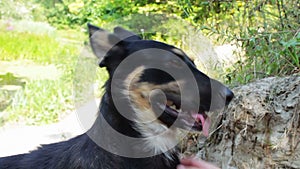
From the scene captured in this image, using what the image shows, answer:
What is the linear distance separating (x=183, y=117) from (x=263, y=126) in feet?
2.81

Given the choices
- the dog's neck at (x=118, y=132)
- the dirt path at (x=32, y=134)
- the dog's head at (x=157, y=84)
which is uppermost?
the dog's head at (x=157, y=84)

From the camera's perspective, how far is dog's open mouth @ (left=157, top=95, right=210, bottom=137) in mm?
3260

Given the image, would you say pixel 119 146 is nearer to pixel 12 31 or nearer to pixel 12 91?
pixel 12 91

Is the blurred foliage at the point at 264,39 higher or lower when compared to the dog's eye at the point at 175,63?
higher

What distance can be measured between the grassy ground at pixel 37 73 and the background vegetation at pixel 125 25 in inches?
0.7

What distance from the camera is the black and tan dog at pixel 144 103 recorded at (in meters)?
3.11

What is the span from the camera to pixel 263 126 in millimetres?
3770

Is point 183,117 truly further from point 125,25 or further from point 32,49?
point 32,49

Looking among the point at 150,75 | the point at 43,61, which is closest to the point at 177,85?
the point at 150,75

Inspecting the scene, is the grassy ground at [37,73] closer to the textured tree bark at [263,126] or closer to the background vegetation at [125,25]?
the background vegetation at [125,25]

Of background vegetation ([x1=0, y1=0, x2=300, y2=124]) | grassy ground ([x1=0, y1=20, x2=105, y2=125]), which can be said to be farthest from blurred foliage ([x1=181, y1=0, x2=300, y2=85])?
grassy ground ([x1=0, y1=20, x2=105, y2=125])

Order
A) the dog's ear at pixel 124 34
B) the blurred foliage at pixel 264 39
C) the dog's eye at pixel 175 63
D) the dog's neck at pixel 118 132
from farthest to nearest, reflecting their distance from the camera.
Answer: the blurred foliage at pixel 264 39
the dog's ear at pixel 124 34
the dog's eye at pixel 175 63
the dog's neck at pixel 118 132

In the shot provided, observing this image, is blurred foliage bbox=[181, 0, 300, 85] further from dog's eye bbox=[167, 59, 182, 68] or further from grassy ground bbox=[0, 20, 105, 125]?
grassy ground bbox=[0, 20, 105, 125]

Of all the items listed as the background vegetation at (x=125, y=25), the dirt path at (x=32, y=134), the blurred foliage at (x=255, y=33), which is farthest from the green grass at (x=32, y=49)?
the blurred foliage at (x=255, y=33)
